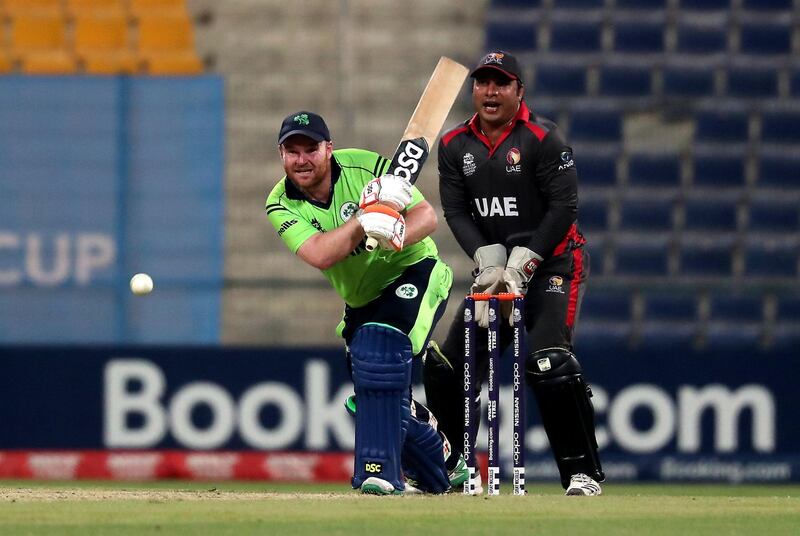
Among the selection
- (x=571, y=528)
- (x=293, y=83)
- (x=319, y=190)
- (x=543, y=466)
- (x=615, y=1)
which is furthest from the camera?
(x=615, y=1)

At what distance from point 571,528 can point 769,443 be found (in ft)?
17.3

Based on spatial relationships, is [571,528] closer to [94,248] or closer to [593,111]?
[94,248]

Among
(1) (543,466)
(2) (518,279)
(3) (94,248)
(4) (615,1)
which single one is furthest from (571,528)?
(4) (615,1)

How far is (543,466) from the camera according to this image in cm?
938

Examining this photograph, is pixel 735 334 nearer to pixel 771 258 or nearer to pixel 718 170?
pixel 771 258

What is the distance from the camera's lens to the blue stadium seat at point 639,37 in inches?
448

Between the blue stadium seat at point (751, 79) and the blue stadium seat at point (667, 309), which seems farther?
the blue stadium seat at point (751, 79)

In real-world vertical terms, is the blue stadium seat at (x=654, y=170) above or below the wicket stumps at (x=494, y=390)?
above

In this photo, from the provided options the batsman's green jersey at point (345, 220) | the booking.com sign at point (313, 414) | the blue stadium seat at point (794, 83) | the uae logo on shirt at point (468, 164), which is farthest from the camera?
the blue stadium seat at point (794, 83)

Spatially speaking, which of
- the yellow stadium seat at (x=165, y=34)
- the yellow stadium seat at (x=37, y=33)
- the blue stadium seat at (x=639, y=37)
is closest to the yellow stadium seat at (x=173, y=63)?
the yellow stadium seat at (x=165, y=34)

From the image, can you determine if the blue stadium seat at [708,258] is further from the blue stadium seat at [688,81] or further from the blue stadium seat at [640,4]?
the blue stadium seat at [640,4]

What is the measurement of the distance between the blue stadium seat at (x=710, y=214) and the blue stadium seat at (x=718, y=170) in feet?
0.49

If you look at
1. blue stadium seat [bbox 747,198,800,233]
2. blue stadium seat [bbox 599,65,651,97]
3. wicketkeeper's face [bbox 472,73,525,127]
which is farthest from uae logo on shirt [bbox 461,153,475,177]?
blue stadium seat [bbox 599,65,651,97]

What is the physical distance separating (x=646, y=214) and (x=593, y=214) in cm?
38
